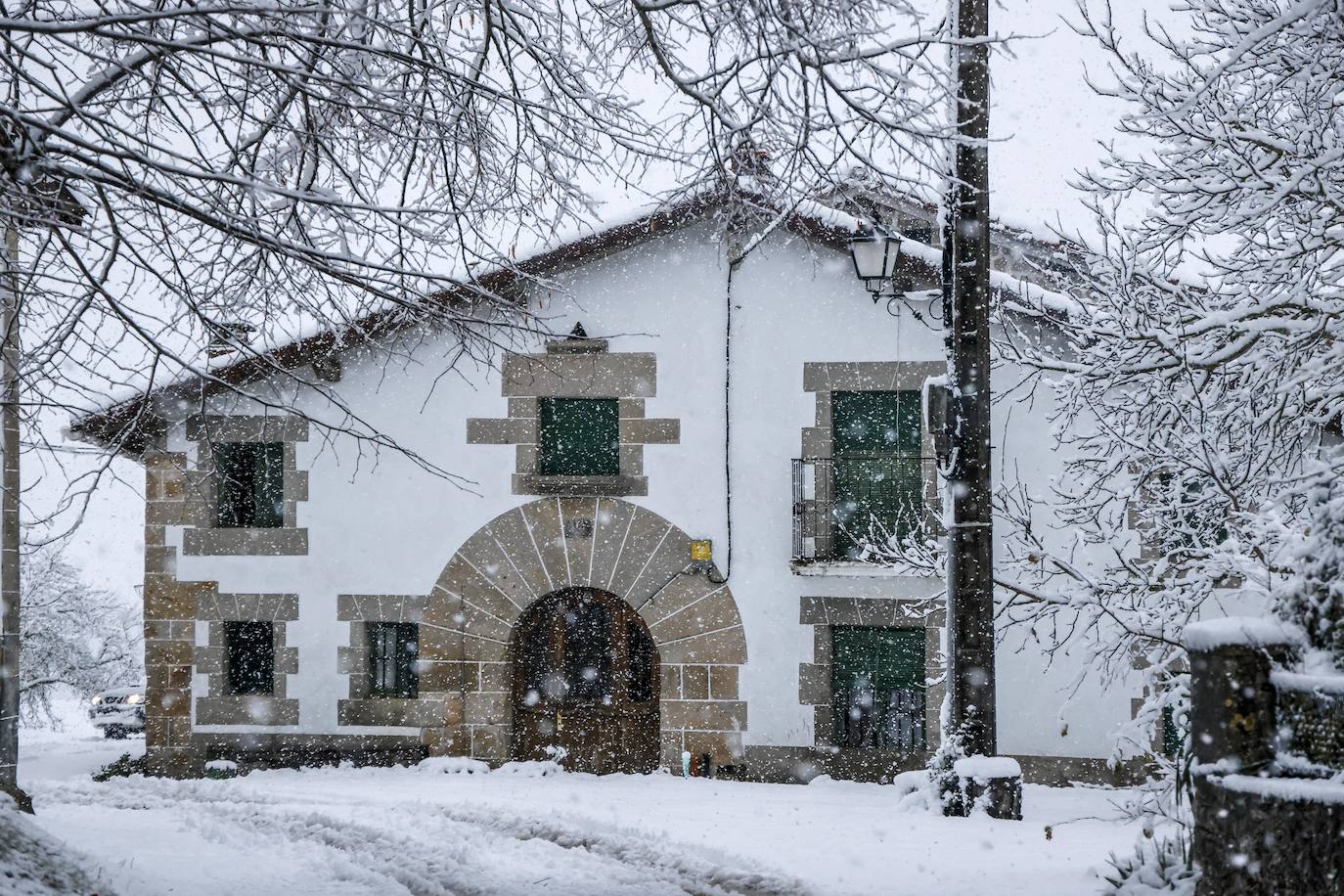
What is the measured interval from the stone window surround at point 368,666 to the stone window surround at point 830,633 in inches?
148

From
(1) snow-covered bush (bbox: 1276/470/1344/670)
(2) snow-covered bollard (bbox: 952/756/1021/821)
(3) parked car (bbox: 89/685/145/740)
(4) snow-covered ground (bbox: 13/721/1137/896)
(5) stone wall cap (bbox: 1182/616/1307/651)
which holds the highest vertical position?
(1) snow-covered bush (bbox: 1276/470/1344/670)

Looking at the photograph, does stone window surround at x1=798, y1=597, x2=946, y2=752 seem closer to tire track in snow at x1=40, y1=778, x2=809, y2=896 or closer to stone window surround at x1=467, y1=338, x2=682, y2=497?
stone window surround at x1=467, y1=338, x2=682, y2=497

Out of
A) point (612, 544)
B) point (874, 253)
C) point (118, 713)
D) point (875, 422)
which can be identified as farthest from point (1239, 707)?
point (118, 713)

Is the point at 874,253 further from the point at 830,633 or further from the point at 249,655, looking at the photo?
the point at 249,655

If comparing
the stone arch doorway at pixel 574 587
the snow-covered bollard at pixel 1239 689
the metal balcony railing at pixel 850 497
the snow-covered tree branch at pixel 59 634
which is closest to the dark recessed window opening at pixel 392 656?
the stone arch doorway at pixel 574 587

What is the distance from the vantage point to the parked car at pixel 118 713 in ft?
67.9

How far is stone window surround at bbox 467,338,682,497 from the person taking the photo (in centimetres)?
1170

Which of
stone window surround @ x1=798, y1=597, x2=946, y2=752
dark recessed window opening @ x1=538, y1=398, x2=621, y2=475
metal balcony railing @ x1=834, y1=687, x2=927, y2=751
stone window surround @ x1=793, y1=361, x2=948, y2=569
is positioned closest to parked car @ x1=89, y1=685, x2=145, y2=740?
dark recessed window opening @ x1=538, y1=398, x2=621, y2=475

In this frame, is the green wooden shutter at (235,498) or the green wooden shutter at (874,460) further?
the green wooden shutter at (235,498)

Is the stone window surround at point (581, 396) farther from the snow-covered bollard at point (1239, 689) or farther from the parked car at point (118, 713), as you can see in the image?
the parked car at point (118, 713)

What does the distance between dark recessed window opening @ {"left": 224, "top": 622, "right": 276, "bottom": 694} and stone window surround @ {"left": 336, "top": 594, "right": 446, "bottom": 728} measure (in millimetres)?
974

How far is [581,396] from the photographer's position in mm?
11898

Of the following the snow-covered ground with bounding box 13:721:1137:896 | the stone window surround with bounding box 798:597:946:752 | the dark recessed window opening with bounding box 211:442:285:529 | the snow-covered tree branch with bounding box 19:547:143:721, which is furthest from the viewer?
the snow-covered tree branch with bounding box 19:547:143:721

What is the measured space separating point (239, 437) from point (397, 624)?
8.72ft
